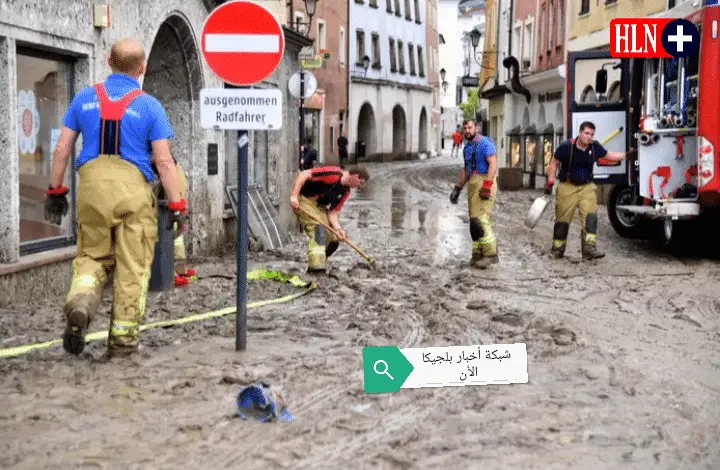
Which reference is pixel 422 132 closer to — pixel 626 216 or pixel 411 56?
pixel 411 56

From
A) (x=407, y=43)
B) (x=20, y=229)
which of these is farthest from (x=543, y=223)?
(x=407, y=43)

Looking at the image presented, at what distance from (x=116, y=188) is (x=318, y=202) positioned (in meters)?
5.67

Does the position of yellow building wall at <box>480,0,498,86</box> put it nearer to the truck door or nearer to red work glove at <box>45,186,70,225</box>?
the truck door

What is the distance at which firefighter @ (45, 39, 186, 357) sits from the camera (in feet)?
22.9

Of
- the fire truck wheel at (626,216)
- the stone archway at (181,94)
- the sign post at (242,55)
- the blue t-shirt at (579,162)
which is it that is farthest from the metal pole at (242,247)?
the fire truck wheel at (626,216)

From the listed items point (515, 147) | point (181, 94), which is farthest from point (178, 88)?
point (515, 147)

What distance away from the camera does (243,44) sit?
7.62m

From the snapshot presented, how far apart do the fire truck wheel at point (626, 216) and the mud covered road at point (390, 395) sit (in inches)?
186

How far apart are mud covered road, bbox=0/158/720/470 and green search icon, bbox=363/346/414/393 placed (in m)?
0.18

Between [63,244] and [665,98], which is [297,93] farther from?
[63,244]

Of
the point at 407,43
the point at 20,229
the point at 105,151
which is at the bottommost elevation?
the point at 20,229

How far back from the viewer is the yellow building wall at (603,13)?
26.3 m

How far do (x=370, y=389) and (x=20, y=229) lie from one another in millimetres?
5404

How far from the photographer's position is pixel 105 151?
22.9 ft
